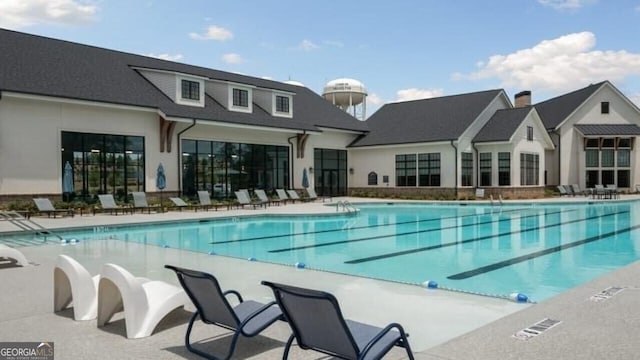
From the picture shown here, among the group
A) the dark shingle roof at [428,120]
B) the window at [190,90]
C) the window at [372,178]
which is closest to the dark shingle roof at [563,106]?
the dark shingle roof at [428,120]

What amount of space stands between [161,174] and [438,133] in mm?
17162

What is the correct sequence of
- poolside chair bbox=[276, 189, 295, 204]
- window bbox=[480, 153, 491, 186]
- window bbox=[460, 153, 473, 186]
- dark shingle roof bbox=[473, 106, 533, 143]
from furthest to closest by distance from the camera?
window bbox=[480, 153, 491, 186]
window bbox=[460, 153, 473, 186]
dark shingle roof bbox=[473, 106, 533, 143]
poolside chair bbox=[276, 189, 295, 204]

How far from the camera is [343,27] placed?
2072 centimetres

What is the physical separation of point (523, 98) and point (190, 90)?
81.0 ft

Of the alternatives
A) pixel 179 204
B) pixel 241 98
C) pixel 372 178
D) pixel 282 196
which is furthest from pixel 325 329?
pixel 372 178

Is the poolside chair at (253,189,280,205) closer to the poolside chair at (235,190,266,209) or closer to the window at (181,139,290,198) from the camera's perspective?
the poolside chair at (235,190,266,209)

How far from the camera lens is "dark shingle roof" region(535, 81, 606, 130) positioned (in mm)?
37719

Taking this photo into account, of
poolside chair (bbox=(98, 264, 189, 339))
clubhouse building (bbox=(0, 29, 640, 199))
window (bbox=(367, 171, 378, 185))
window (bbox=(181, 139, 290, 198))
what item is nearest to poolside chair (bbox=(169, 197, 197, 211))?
clubhouse building (bbox=(0, 29, 640, 199))

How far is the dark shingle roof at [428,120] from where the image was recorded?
32.2 m

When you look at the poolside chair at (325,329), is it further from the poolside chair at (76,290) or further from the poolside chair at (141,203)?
the poolside chair at (141,203)

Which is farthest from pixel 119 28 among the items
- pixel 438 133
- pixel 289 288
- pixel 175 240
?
pixel 438 133

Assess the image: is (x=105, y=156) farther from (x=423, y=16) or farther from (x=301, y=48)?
(x=423, y=16)

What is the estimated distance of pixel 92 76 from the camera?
23.3 metres

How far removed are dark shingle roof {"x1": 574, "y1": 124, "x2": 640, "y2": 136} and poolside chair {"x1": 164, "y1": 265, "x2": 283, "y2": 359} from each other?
3799 cm
